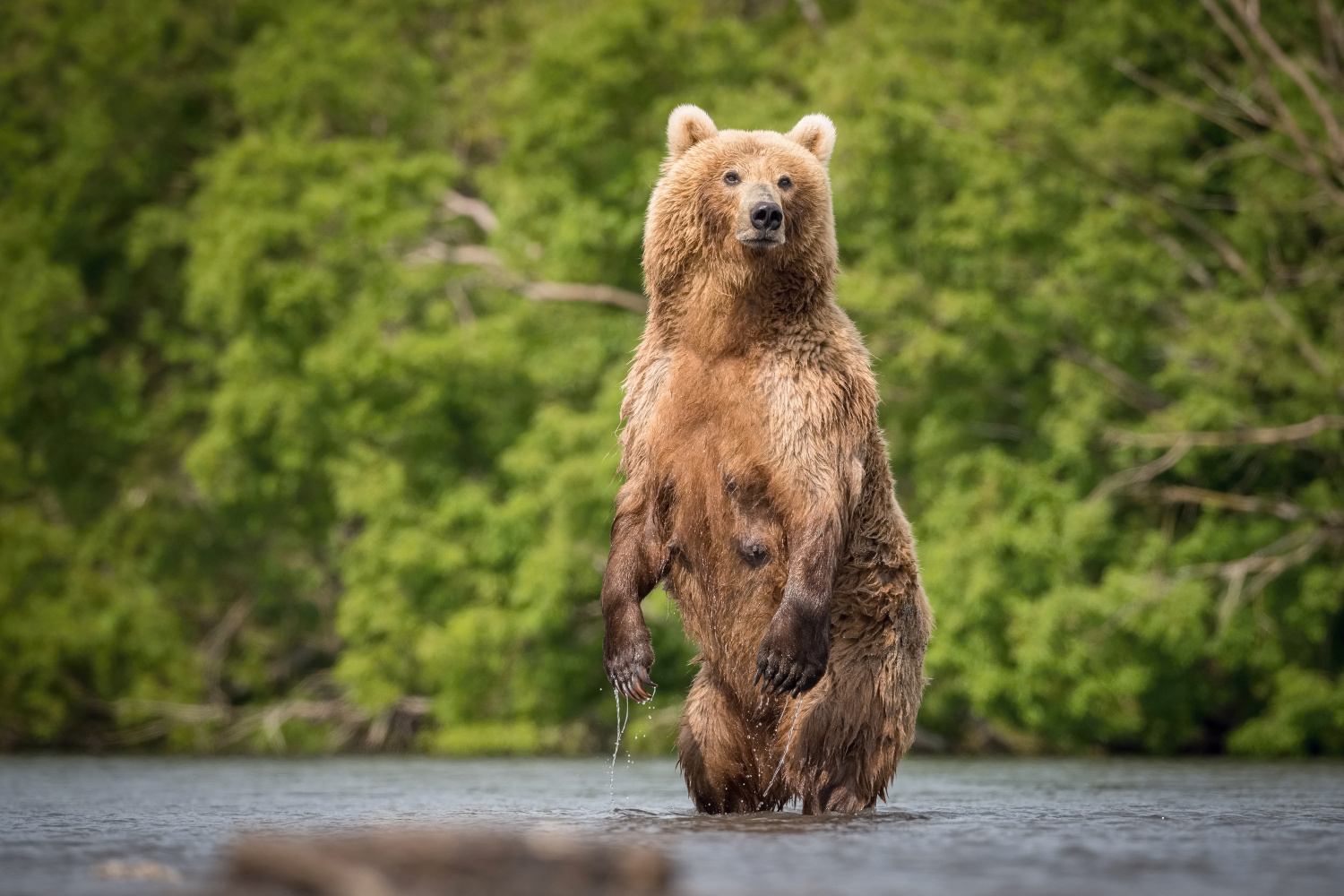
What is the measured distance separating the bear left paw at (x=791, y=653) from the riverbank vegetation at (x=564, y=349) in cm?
1133

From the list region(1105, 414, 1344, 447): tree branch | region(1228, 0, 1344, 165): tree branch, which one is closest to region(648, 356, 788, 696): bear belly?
region(1105, 414, 1344, 447): tree branch

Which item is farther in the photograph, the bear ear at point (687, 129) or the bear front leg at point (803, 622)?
the bear ear at point (687, 129)

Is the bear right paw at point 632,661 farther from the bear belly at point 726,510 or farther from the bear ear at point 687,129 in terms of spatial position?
the bear ear at point 687,129

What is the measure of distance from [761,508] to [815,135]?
5.95 feet

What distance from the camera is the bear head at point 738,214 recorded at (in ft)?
24.7

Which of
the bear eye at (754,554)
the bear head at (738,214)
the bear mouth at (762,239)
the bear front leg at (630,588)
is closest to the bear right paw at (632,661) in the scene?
the bear front leg at (630,588)

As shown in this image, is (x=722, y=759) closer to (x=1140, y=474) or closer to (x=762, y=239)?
(x=762, y=239)

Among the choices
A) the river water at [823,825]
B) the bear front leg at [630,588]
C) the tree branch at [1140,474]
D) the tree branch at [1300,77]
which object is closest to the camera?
the river water at [823,825]


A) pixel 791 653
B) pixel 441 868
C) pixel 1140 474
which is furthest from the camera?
pixel 1140 474

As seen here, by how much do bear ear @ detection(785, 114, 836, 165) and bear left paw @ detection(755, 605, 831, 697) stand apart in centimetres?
217

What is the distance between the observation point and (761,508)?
739cm

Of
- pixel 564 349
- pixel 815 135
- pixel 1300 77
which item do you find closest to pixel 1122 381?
pixel 1300 77

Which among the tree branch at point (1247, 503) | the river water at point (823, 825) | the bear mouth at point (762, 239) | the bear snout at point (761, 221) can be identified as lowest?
the river water at point (823, 825)

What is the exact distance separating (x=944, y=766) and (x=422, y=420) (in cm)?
1103
